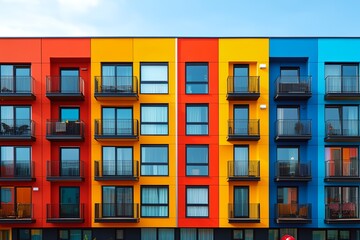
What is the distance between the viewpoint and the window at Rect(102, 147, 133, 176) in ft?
59.3

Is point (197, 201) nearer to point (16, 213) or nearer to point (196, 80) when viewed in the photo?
point (196, 80)

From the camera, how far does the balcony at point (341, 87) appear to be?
18000 mm

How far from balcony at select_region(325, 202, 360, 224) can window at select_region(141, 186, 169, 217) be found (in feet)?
29.0

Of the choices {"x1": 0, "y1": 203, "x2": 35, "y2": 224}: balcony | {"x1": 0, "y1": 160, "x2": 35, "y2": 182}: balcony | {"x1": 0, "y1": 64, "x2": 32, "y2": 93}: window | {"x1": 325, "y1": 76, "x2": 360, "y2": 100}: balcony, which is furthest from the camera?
{"x1": 0, "y1": 64, "x2": 32, "y2": 93}: window

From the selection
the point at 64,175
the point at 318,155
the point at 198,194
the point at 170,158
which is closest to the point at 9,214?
the point at 64,175

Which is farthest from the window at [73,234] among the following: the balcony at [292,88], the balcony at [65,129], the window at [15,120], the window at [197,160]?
the balcony at [292,88]

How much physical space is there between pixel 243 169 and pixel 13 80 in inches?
540

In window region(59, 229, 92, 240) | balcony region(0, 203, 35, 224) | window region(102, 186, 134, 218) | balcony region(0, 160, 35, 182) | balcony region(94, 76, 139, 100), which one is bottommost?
window region(59, 229, 92, 240)

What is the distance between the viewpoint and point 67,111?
18.7 metres

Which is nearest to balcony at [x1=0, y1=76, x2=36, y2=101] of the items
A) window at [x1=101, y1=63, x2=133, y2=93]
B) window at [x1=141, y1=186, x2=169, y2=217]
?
window at [x1=101, y1=63, x2=133, y2=93]

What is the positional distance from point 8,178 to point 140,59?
9730 mm

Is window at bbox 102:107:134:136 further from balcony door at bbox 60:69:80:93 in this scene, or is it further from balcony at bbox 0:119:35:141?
balcony at bbox 0:119:35:141

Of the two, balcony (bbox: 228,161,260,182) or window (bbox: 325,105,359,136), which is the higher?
window (bbox: 325,105,359,136)

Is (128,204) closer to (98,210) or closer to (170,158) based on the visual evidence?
(98,210)
